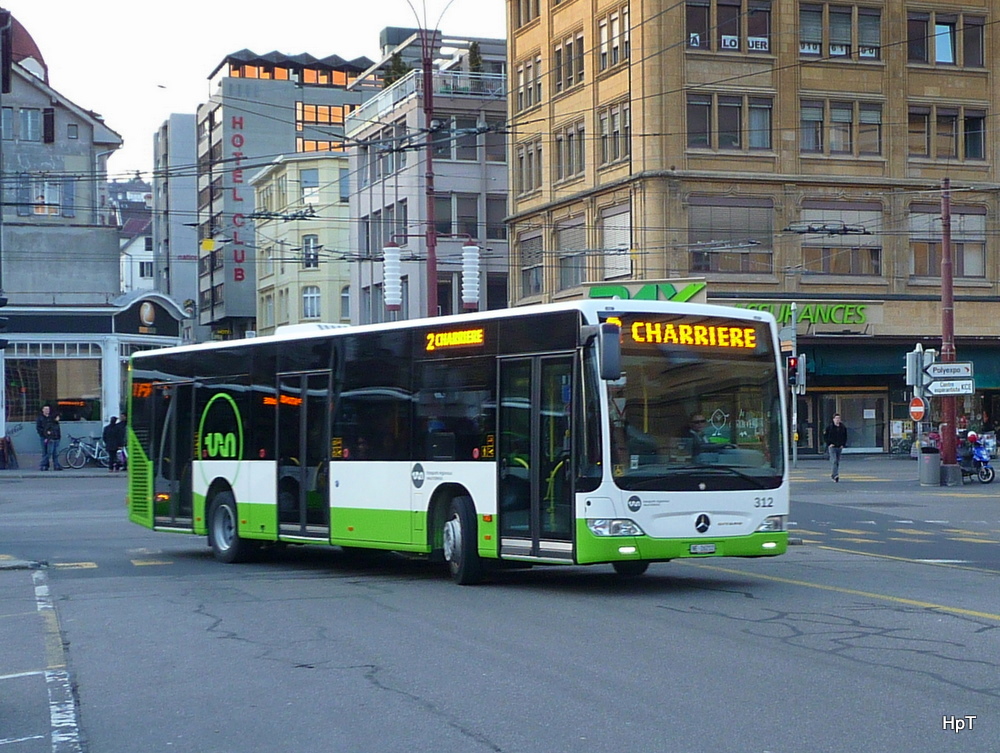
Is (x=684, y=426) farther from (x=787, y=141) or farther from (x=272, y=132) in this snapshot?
(x=272, y=132)

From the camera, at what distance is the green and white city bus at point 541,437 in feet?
43.5

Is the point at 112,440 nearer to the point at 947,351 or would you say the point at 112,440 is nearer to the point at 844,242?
the point at 947,351

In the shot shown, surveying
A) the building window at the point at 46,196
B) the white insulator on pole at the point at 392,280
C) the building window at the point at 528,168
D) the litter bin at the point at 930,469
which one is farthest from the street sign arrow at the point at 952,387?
the building window at the point at 46,196

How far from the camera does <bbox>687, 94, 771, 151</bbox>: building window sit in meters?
48.8

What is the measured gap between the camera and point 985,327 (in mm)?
51594

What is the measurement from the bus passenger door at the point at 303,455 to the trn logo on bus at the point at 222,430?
103 centimetres

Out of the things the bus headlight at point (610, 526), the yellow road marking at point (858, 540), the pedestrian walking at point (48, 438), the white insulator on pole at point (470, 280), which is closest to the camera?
the bus headlight at point (610, 526)

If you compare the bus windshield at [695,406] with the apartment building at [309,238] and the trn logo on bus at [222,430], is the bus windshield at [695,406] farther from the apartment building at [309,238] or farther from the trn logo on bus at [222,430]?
the apartment building at [309,238]

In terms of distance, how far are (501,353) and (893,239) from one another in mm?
39310

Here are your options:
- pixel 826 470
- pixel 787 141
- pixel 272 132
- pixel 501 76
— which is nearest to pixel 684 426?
pixel 826 470

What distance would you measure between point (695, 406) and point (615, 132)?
124 ft

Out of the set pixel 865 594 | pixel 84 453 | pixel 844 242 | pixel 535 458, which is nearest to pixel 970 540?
pixel 865 594

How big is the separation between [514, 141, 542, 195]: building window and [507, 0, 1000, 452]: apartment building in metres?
2.11

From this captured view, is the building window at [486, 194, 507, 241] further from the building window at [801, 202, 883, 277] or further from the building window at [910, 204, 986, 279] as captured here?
the building window at [910, 204, 986, 279]
